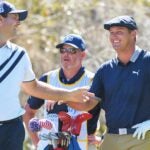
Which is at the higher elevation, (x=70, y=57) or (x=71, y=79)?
(x=70, y=57)

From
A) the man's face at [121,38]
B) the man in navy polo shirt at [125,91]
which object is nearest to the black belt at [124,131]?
the man in navy polo shirt at [125,91]

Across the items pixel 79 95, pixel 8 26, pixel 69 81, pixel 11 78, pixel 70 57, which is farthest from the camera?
pixel 70 57

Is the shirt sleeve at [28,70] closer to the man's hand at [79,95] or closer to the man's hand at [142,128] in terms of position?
the man's hand at [79,95]

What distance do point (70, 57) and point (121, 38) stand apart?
0.95 metres

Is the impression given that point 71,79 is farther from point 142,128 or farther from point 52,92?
point 142,128

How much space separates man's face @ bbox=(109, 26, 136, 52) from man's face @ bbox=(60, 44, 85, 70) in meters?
0.86

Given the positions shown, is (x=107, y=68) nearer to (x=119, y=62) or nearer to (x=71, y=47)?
(x=119, y=62)

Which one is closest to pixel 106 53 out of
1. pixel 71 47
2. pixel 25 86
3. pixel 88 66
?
pixel 88 66

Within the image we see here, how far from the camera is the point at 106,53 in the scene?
566 inches

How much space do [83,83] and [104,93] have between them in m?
0.63

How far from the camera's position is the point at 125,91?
722 centimetres

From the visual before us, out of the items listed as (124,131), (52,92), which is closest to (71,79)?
(52,92)

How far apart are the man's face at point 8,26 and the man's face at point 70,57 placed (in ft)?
3.43

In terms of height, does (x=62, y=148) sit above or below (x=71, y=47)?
below
